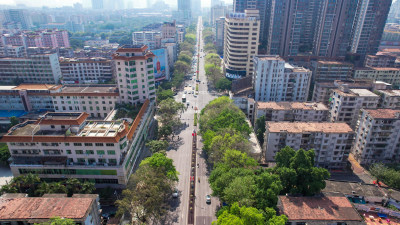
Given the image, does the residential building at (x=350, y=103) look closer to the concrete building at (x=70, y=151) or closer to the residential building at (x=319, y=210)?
the residential building at (x=319, y=210)

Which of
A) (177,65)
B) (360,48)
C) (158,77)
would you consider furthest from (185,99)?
(360,48)

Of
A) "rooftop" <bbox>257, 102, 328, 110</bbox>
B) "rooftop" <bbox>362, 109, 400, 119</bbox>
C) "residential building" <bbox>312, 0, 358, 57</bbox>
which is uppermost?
"residential building" <bbox>312, 0, 358, 57</bbox>

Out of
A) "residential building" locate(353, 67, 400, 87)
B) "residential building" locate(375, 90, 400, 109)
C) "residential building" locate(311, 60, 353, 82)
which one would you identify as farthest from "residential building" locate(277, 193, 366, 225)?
"residential building" locate(353, 67, 400, 87)

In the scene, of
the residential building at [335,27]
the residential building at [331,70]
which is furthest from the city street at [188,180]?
the residential building at [335,27]

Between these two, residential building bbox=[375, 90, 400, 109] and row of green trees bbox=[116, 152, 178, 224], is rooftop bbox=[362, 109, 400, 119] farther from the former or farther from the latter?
row of green trees bbox=[116, 152, 178, 224]

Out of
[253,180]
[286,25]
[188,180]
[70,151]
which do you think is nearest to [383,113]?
[253,180]
